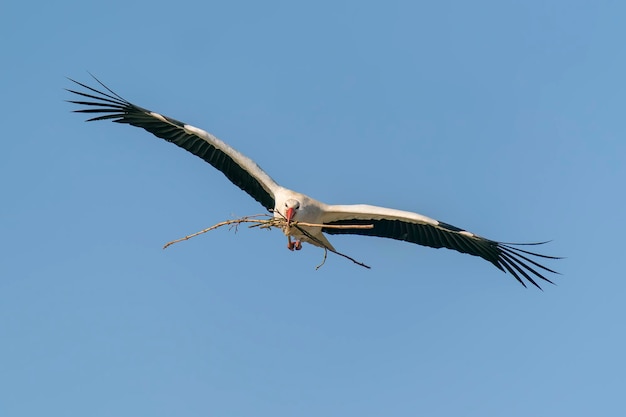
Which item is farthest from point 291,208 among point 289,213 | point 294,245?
point 294,245

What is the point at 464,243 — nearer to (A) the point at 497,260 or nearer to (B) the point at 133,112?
(A) the point at 497,260

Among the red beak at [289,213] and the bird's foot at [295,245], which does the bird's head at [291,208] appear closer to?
the red beak at [289,213]

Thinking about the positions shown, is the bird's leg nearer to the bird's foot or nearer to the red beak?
the bird's foot

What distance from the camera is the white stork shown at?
15227 mm

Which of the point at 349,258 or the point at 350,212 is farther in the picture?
the point at 350,212

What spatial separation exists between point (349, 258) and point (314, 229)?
255 centimetres

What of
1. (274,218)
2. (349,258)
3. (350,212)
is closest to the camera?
(349,258)

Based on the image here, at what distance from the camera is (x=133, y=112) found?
16.2 meters

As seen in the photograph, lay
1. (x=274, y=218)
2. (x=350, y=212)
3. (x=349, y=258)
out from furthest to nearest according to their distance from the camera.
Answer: (x=350, y=212) < (x=274, y=218) < (x=349, y=258)

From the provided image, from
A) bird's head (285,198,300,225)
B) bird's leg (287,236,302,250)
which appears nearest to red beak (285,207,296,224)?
bird's head (285,198,300,225)

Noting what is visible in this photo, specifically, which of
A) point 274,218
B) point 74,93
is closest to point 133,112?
point 74,93

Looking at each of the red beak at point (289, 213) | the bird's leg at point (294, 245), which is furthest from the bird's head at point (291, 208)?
the bird's leg at point (294, 245)

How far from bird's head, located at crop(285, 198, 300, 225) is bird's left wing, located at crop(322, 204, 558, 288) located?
0.91m

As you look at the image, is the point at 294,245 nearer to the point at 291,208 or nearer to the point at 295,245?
the point at 295,245
